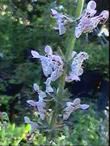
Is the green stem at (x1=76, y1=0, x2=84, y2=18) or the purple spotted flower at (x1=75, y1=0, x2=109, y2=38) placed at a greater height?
the green stem at (x1=76, y1=0, x2=84, y2=18)

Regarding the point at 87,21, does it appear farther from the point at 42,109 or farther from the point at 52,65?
the point at 42,109

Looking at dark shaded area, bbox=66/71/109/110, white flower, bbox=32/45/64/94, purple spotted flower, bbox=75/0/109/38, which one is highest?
dark shaded area, bbox=66/71/109/110

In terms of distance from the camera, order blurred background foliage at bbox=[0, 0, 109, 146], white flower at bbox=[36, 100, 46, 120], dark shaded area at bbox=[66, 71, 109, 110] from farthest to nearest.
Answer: dark shaded area at bbox=[66, 71, 109, 110]
blurred background foliage at bbox=[0, 0, 109, 146]
white flower at bbox=[36, 100, 46, 120]

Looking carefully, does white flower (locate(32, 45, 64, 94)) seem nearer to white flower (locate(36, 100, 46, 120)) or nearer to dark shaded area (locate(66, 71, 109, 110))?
white flower (locate(36, 100, 46, 120))

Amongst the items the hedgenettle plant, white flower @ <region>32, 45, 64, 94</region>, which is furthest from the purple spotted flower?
white flower @ <region>32, 45, 64, 94</region>

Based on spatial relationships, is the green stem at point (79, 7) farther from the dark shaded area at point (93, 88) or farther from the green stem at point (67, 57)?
the dark shaded area at point (93, 88)

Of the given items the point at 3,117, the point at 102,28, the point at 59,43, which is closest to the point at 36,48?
the point at 59,43

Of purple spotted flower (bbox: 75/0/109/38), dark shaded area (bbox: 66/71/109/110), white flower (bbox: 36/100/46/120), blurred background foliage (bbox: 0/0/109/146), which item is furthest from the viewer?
dark shaded area (bbox: 66/71/109/110)

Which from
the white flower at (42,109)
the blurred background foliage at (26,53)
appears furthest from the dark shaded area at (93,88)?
the white flower at (42,109)

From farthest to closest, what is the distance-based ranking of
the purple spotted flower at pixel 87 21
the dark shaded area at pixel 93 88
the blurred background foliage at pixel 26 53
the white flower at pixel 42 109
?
the dark shaded area at pixel 93 88 < the blurred background foliage at pixel 26 53 < the white flower at pixel 42 109 < the purple spotted flower at pixel 87 21

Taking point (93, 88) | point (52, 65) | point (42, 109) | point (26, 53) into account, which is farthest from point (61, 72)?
point (93, 88)

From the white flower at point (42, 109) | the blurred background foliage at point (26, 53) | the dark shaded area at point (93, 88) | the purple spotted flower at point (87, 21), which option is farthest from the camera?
the dark shaded area at point (93, 88)

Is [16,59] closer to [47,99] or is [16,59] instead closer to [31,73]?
[31,73]
